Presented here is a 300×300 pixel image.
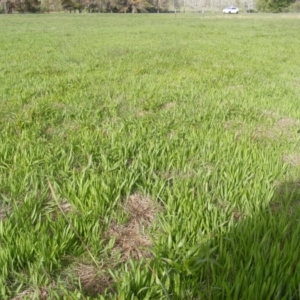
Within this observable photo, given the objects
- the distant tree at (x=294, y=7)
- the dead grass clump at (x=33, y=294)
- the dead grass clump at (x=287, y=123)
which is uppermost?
the distant tree at (x=294, y=7)

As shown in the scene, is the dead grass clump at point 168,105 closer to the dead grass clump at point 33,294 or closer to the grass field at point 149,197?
the grass field at point 149,197

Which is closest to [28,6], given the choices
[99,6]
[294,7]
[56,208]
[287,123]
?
[99,6]

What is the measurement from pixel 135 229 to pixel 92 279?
0.44m

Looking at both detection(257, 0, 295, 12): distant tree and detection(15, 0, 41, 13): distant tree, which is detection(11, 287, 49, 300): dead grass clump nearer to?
detection(15, 0, 41, 13): distant tree

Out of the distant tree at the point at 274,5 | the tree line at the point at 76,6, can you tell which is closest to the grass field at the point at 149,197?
the tree line at the point at 76,6

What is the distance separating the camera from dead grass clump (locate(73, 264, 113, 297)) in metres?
1.37

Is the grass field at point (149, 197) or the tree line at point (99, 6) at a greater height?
the tree line at point (99, 6)

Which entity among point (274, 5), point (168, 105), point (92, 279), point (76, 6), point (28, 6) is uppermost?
point (76, 6)

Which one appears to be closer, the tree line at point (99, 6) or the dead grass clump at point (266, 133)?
the dead grass clump at point (266, 133)

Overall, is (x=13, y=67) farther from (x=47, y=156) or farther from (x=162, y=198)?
(x=162, y=198)

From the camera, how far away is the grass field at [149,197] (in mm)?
1357

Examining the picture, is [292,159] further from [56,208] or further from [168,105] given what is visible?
[168,105]

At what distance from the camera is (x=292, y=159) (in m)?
2.71

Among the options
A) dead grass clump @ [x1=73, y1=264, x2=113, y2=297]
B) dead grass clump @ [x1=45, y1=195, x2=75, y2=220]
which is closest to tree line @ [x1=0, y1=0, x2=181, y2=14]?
dead grass clump @ [x1=45, y1=195, x2=75, y2=220]
